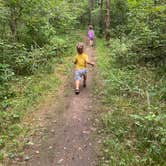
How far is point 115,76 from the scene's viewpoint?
10.5 meters

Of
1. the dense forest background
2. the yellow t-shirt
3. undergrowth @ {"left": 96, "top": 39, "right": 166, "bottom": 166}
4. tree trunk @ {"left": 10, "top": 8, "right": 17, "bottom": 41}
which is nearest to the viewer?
undergrowth @ {"left": 96, "top": 39, "right": 166, "bottom": 166}

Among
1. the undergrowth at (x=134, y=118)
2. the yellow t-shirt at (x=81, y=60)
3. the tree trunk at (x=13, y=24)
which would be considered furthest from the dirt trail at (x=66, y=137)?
the tree trunk at (x=13, y=24)

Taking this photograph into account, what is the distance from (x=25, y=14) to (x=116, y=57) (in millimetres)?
4744

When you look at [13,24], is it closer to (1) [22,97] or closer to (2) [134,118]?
(1) [22,97]

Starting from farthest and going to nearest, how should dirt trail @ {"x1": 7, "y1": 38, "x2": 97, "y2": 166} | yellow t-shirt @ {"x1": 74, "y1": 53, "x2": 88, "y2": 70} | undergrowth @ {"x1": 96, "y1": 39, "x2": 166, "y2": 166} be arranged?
1. yellow t-shirt @ {"x1": 74, "y1": 53, "x2": 88, "y2": 70}
2. dirt trail @ {"x1": 7, "y1": 38, "x2": 97, "y2": 166}
3. undergrowth @ {"x1": 96, "y1": 39, "x2": 166, "y2": 166}

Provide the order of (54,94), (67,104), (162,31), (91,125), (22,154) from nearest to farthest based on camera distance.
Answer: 1. (22,154)
2. (91,125)
3. (67,104)
4. (54,94)
5. (162,31)

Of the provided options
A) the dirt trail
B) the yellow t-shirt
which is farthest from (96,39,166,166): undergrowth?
the yellow t-shirt

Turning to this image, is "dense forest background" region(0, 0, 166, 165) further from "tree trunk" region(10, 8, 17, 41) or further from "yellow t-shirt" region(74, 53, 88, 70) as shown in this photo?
"yellow t-shirt" region(74, 53, 88, 70)

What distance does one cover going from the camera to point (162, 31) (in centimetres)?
1145

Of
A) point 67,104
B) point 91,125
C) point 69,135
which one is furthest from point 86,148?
point 67,104

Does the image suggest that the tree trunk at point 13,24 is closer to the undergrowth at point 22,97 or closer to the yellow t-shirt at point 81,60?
the undergrowth at point 22,97

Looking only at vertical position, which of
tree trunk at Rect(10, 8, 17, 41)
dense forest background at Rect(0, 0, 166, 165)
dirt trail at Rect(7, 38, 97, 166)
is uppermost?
tree trunk at Rect(10, 8, 17, 41)

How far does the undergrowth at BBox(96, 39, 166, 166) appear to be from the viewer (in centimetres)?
529

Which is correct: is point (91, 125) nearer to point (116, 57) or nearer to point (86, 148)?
point (86, 148)
